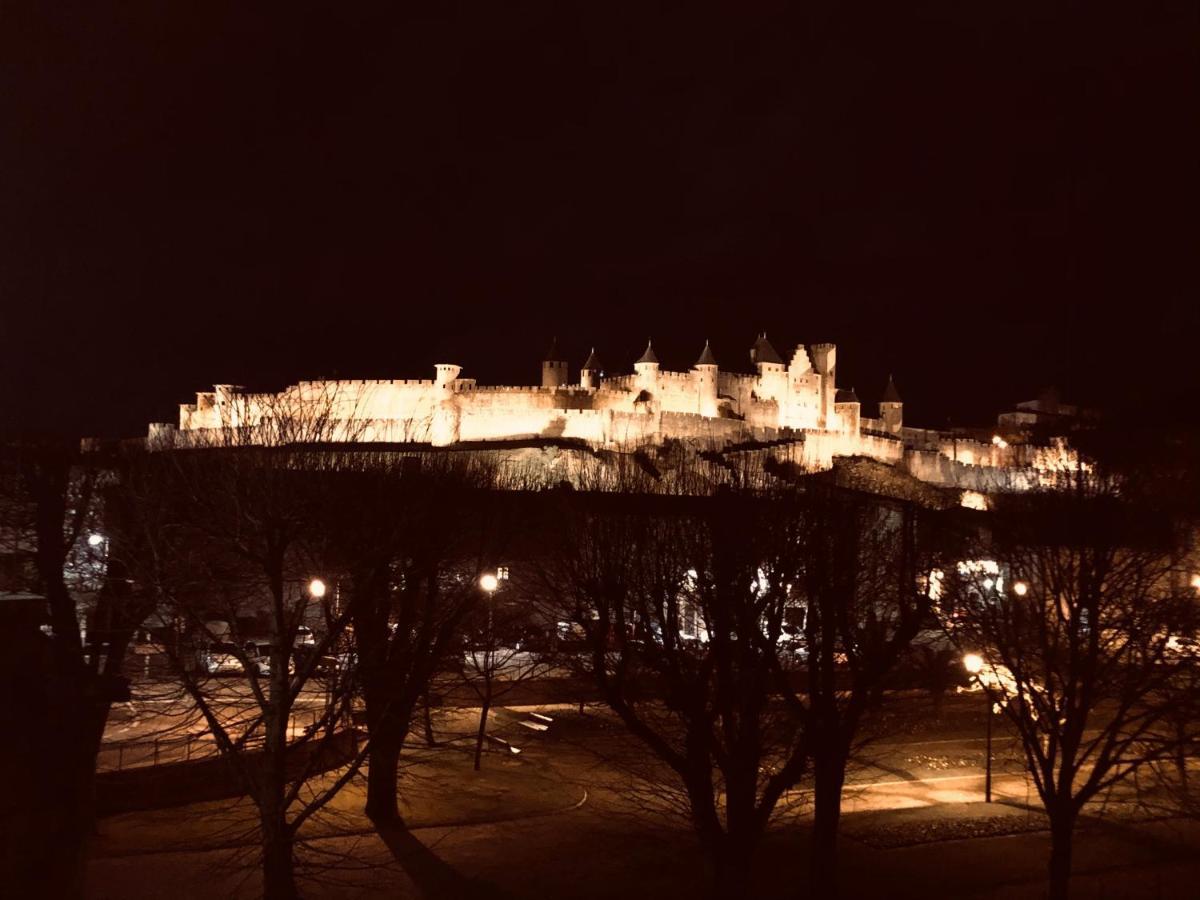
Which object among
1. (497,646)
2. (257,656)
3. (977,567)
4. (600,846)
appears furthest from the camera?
(497,646)

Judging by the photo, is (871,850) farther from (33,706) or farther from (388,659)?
(33,706)

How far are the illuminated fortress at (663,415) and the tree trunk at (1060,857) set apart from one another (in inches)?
2479

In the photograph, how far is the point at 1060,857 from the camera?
16.5m

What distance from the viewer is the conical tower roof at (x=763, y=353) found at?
343ft

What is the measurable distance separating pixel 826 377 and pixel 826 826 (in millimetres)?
91182

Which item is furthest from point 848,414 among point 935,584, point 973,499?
point 935,584

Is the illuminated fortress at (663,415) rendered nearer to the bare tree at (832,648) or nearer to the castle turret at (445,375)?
the castle turret at (445,375)

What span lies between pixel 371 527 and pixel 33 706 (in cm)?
1129

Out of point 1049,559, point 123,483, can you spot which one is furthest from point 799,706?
point 123,483

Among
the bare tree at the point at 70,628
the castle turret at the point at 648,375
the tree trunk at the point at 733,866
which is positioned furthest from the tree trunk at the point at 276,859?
the castle turret at the point at 648,375

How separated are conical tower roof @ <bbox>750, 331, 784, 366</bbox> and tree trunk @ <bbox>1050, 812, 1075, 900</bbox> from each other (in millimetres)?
88722

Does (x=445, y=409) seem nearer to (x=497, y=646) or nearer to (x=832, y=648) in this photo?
(x=497, y=646)

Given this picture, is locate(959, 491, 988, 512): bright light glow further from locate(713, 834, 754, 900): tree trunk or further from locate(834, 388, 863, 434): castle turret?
locate(713, 834, 754, 900): tree trunk

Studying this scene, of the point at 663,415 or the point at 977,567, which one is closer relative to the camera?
the point at 977,567
